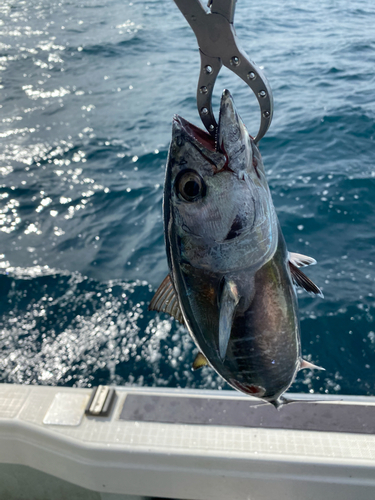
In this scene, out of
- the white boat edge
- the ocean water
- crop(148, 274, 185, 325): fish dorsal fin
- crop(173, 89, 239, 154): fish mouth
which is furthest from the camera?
the ocean water

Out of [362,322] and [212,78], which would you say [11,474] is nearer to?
[212,78]

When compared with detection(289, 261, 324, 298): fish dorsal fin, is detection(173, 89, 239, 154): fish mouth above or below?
above

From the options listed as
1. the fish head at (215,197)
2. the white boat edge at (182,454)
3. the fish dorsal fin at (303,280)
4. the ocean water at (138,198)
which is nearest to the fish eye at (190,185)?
the fish head at (215,197)

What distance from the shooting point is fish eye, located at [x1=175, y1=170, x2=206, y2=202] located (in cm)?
125

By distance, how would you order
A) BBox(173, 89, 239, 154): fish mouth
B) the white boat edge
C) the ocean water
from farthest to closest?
the ocean water < the white boat edge < BBox(173, 89, 239, 154): fish mouth

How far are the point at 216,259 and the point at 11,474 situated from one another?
9.19 feet

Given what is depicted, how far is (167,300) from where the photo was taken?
56.4 inches

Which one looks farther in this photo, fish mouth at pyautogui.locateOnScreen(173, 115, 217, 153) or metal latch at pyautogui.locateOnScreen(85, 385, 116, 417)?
metal latch at pyautogui.locateOnScreen(85, 385, 116, 417)

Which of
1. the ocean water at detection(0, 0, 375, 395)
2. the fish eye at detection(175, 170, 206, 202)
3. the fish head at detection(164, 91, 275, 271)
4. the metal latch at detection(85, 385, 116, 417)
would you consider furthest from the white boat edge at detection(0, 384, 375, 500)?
the fish eye at detection(175, 170, 206, 202)

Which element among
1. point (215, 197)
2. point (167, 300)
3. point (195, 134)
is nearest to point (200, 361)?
point (167, 300)

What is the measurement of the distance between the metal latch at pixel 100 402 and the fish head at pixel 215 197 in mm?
2006

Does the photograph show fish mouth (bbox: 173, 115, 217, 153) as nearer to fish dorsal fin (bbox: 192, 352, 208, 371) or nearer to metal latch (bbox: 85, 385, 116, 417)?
fish dorsal fin (bbox: 192, 352, 208, 371)

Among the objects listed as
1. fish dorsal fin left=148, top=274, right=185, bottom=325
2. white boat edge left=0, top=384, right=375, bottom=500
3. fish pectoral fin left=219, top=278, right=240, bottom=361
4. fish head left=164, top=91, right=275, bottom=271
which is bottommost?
white boat edge left=0, top=384, right=375, bottom=500

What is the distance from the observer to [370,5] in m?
18.0
